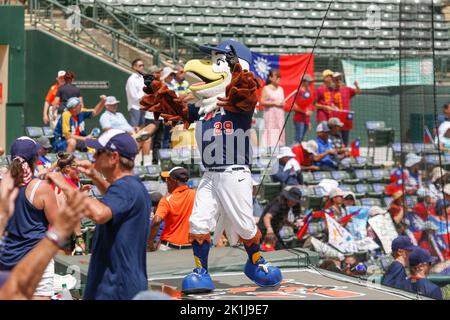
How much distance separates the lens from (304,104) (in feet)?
47.1

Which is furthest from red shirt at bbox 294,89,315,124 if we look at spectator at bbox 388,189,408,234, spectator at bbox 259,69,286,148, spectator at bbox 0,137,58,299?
spectator at bbox 0,137,58,299

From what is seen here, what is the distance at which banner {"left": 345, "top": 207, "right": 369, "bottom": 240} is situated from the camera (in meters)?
10.9

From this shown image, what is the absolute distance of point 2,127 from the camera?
14.4 meters

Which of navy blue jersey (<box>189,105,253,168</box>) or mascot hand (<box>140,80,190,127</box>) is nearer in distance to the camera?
navy blue jersey (<box>189,105,253,168</box>)

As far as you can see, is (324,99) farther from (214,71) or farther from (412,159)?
(214,71)

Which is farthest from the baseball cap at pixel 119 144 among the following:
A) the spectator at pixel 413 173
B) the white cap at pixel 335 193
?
the white cap at pixel 335 193

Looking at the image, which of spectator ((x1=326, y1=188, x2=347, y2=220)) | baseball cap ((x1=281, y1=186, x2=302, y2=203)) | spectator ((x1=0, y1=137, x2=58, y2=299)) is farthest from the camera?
spectator ((x1=326, y1=188, x2=347, y2=220))

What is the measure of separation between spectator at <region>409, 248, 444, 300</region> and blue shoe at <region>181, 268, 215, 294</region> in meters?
1.54

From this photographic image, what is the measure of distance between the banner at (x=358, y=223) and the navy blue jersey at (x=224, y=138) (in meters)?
3.82

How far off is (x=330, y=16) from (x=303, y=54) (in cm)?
223

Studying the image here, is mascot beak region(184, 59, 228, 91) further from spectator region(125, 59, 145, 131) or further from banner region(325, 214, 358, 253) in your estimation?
spectator region(125, 59, 145, 131)

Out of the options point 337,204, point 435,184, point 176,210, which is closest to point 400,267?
point 435,184
